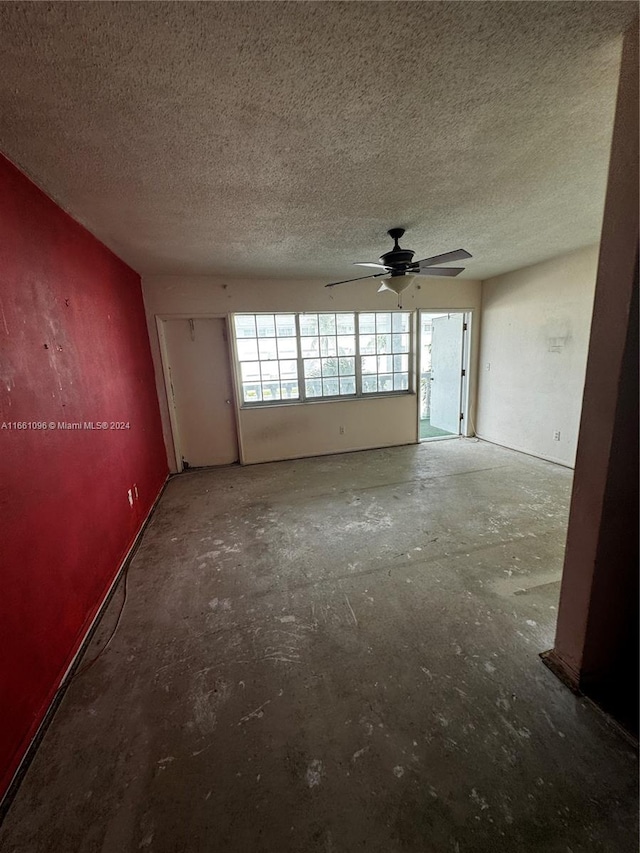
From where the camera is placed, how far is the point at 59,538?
5.19 feet

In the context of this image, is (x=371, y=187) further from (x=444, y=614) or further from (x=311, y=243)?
(x=444, y=614)

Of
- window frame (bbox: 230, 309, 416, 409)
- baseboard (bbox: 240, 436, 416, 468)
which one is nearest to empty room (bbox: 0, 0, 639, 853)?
window frame (bbox: 230, 309, 416, 409)

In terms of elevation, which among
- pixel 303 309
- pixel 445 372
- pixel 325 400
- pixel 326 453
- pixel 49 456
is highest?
pixel 303 309

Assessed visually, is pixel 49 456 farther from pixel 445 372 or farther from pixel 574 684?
pixel 445 372

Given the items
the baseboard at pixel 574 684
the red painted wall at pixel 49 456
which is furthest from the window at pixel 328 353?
the baseboard at pixel 574 684

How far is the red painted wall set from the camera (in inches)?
49.4

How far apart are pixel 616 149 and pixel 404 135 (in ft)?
2.81

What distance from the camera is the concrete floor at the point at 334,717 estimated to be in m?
0.98

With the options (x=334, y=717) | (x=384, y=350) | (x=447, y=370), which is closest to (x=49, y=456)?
(x=334, y=717)

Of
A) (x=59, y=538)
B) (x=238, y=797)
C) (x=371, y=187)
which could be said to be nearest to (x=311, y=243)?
(x=371, y=187)

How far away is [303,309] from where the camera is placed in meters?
4.24

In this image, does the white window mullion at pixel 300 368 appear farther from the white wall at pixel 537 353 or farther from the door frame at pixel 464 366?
the white wall at pixel 537 353

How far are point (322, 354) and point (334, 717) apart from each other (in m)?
3.89

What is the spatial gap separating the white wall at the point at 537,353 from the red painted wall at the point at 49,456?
4.22 metres
